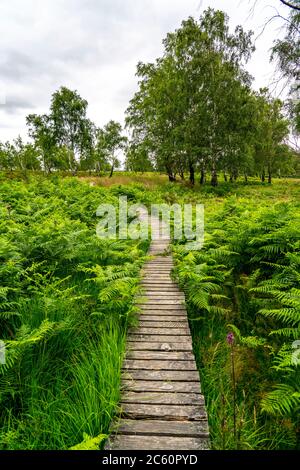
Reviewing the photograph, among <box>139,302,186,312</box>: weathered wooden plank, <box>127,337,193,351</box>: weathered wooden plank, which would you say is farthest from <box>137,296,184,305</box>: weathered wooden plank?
<box>127,337,193,351</box>: weathered wooden plank

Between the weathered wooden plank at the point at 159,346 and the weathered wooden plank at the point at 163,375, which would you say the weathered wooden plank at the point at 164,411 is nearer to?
the weathered wooden plank at the point at 163,375

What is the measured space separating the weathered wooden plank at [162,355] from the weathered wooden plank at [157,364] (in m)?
0.05

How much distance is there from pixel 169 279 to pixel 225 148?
20.3m

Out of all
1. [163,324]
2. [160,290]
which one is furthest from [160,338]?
[160,290]

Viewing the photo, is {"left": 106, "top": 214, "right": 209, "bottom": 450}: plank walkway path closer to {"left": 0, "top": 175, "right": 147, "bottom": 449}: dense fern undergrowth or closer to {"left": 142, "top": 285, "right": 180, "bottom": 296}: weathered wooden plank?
{"left": 0, "top": 175, "right": 147, "bottom": 449}: dense fern undergrowth

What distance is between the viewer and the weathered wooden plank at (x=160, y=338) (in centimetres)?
334

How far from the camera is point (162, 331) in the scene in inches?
139

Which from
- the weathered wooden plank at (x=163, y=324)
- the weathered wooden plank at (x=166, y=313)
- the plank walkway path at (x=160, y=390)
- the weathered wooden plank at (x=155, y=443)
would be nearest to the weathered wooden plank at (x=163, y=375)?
the plank walkway path at (x=160, y=390)

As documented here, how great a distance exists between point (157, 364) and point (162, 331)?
25.6 inches

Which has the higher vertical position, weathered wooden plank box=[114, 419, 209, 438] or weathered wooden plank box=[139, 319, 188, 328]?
weathered wooden plank box=[139, 319, 188, 328]

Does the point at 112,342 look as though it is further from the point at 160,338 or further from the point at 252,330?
the point at 252,330

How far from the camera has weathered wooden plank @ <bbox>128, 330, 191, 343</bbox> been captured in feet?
11.0

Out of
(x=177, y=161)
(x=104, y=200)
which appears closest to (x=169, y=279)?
(x=104, y=200)

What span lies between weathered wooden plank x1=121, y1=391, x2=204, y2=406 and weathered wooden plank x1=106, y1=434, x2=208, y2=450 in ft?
1.07
